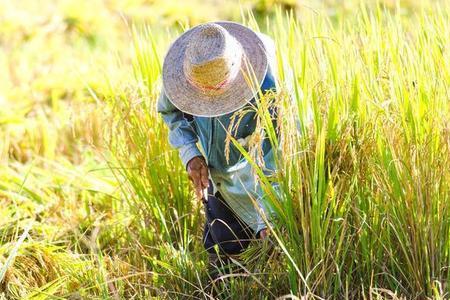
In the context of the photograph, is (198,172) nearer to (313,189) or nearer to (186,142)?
(186,142)

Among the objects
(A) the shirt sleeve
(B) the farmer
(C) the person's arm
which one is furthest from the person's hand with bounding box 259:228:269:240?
(A) the shirt sleeve

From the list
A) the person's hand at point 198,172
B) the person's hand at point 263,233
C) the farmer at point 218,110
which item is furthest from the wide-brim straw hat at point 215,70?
the person's hand at point 263,233

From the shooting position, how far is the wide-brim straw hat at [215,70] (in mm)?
2543

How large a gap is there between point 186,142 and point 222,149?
0.13 metres

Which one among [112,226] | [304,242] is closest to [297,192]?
[304,242]

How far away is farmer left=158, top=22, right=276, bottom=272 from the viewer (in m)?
2.56

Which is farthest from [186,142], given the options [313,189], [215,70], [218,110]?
[313,189]

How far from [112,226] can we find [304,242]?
1.20 m

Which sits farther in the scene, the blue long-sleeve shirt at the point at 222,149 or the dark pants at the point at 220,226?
the dark pants at the point at 220,226

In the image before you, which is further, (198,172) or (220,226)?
(220,226)

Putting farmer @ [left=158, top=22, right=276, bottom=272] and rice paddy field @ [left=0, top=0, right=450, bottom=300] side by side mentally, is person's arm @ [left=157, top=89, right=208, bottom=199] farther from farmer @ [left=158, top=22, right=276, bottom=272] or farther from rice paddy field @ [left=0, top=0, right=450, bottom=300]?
rice paddy field @ [left=0, top=0, right=450, bottom=300]

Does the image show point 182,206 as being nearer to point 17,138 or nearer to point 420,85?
point 420,85

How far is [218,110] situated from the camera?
8.59 feet

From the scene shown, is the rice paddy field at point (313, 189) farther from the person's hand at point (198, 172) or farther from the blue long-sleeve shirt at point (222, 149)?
the person's hand at point (198, 172)
